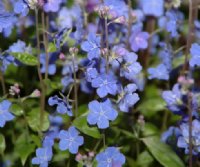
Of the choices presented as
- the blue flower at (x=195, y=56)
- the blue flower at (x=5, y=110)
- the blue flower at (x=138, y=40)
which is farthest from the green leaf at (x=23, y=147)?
the blue flower at (x=195, y=56)

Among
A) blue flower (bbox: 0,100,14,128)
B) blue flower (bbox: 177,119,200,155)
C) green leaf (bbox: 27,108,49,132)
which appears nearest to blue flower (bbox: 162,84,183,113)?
blue flower (bbox: 177,119,200,155)

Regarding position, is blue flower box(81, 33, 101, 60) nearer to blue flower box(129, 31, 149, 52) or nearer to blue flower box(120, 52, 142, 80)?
blue flower box(120, 52, 142, 80)

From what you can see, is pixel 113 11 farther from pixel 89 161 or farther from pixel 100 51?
pixel 89 161

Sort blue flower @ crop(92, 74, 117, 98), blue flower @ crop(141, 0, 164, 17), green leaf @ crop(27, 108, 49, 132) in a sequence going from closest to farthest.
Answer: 1. blue flower @ crop(92, 74, 117, 98)
2. green leaf @ crop(27, 108, 49, 132)
3. blue flower @ crop(141, 0, 164, 17)

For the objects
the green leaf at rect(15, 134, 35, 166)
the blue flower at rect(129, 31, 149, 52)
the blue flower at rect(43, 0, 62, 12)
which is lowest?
the green leaf at rect(15, 134, 35, 166)

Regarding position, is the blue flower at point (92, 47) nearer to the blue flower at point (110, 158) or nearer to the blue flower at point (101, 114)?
the blue flower at point (101, 114)
